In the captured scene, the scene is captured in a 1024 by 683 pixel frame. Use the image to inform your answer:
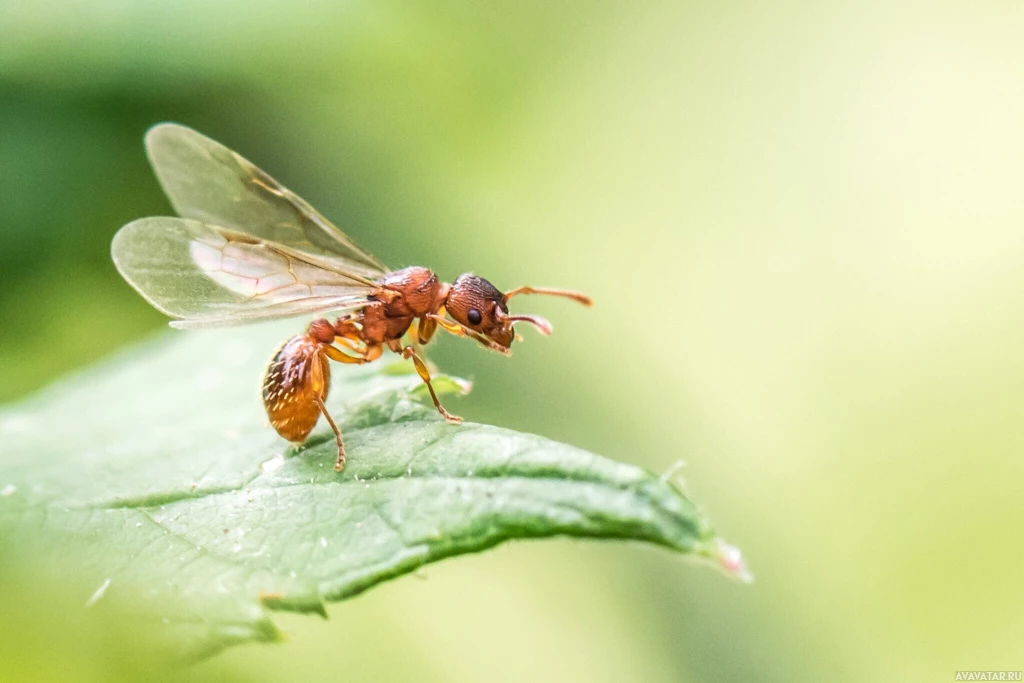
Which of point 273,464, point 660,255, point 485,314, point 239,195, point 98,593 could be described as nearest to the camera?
point 98,593

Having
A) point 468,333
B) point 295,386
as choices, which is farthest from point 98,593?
point 468,333

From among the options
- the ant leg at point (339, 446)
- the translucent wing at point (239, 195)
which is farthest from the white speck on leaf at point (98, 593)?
the translucent wing at point (239, 195)

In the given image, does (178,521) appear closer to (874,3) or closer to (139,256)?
(139,256)

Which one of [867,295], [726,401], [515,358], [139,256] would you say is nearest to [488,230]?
[515,358]

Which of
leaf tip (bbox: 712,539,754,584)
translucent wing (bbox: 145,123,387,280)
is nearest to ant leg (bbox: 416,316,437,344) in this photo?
translucent wing (bbox: 145,123,387,280)

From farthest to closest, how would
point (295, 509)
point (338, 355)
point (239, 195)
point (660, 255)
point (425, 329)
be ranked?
point (660, 255) → point (239, 195) → point (425, 329) → point (338, 355) → point (295, 509)

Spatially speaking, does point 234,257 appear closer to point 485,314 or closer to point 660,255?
point 485,314
